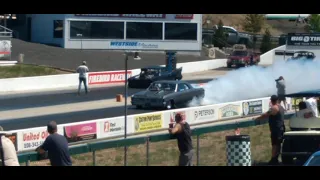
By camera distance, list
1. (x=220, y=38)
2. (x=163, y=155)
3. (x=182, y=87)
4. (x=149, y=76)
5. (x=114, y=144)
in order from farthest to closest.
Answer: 1. (x=220, y=38)
2. (x=149, y=76)
3. (x=182, y=87)
4. (x=163, y=155)
5. (x=114, y=144)

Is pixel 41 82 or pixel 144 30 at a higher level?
pixel 144 30

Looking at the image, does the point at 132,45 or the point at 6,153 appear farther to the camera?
the point at 132,45

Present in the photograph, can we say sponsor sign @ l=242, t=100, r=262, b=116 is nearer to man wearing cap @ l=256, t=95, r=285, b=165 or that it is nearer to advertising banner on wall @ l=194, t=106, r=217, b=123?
advertising banner on wall @ l=194, t=106, r=217, b=123

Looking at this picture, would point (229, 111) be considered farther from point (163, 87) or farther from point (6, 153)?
point (6, 153)

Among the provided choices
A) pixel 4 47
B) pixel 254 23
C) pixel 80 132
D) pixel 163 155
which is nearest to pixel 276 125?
pixel 163 155

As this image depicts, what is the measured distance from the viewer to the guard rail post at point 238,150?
40.5ft

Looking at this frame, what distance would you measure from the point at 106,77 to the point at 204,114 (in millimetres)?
18182

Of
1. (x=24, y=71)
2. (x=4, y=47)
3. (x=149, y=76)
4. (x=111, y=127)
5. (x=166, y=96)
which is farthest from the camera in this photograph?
(x=4, y=47)

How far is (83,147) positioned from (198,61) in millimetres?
43654

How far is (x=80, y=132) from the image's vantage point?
20.0 metres

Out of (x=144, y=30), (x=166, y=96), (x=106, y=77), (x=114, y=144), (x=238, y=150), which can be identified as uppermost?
(x=144, y=30)

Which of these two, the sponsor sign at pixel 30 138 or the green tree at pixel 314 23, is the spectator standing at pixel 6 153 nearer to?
the sponsor sign at pixel 30 138
